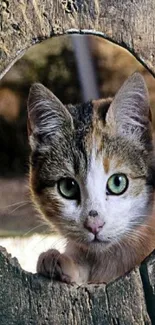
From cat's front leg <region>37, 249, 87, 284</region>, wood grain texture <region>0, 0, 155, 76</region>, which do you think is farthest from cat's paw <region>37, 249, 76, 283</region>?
wood grain texture <region>0, 0, 155, 76</region>

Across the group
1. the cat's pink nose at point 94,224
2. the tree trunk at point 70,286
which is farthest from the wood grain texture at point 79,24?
the cat's pink nose at point 94,224

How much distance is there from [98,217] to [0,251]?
0.17 meters

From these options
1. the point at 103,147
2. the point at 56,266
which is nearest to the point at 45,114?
the point at 103,147

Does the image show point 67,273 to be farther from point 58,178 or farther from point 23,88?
point 23,88

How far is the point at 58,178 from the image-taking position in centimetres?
144

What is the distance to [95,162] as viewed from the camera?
1418 mm

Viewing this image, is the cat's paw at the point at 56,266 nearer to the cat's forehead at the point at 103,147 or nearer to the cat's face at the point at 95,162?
the cat's face at the point at 95,162

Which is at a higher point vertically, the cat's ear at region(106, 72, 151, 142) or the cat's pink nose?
the cat's ear at region(106, 72, 151, 142)

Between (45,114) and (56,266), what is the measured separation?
234 millimetres

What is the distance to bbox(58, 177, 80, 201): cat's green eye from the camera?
1421mm

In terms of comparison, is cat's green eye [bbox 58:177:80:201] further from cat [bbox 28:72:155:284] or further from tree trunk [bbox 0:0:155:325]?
tree trunk [bbox 0:0:155:325]

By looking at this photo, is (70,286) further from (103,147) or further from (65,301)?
(103,147)

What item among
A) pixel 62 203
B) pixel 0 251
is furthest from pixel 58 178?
pixel 0 251

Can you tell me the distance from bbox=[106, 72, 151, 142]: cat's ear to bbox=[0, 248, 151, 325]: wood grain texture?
22 cm
